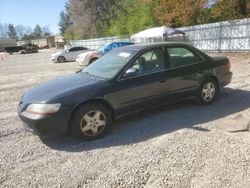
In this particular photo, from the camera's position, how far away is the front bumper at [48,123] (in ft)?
13.5

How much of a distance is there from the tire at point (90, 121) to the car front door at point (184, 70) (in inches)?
62.2

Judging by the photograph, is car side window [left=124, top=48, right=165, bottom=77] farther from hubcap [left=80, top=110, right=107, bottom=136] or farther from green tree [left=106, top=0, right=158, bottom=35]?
green tree [left=106, top=0, right=158, bottom=35]

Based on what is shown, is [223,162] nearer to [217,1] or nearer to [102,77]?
[102,77]

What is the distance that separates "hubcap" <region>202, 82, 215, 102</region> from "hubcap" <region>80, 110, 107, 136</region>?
248 centimetres

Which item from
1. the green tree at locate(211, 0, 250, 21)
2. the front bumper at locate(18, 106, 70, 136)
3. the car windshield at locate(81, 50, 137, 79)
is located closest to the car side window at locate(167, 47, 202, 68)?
the car windshield at locate(81, 50, 137, 79)

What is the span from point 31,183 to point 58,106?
1.21m

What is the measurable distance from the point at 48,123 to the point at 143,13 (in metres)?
32.3

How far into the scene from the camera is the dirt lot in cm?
332

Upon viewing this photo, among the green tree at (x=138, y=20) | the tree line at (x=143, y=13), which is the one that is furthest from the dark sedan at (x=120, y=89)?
the green tree at (x=138, y=20)

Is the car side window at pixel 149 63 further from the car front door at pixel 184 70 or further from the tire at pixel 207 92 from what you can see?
the tire at pixel 207 92

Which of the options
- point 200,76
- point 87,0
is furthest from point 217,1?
point 87,0

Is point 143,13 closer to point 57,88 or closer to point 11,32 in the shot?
point 57,88

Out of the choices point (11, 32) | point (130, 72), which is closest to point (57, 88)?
point (130, 72)

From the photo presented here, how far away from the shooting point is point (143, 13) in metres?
34.5
